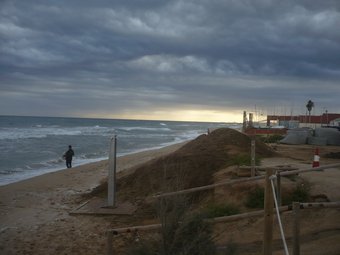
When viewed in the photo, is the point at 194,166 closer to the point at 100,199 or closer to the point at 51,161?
the point at 100,199

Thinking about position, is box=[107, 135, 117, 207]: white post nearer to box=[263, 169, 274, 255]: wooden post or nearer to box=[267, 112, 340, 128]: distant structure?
box=[263, 169, 274, 255]: wooden post

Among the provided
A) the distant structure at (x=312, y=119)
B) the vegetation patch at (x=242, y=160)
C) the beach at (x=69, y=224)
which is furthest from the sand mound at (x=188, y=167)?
the distant structure at (x=312, y=119)

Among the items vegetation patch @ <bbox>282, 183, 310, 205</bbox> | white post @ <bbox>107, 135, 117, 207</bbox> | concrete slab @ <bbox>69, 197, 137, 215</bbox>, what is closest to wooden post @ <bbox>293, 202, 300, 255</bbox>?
vegetation patch @ <bbox>282, 183, 310, 205</bbox>

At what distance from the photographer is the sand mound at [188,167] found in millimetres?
13117

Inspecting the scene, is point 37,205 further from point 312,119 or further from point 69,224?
point 312,119

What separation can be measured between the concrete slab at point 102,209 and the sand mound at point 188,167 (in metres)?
1.01

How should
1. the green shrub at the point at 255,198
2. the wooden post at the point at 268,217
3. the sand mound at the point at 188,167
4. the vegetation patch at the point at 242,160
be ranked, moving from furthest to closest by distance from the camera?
the vegetation patch at the point at 242,160 < the sand mound at the point at 188,167 < the green shrub at the point at 255,198 < the wooden post at the point at 268,217

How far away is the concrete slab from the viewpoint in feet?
38.3

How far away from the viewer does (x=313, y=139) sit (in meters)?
29.6

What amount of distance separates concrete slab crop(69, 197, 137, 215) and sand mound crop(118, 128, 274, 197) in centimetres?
101

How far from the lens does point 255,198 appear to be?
31.9ft

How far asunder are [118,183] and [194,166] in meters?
2.87

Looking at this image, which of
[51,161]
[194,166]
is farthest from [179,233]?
[51,161]

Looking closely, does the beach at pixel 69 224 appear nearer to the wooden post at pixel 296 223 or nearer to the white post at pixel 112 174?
the white post at pixel 112 174
